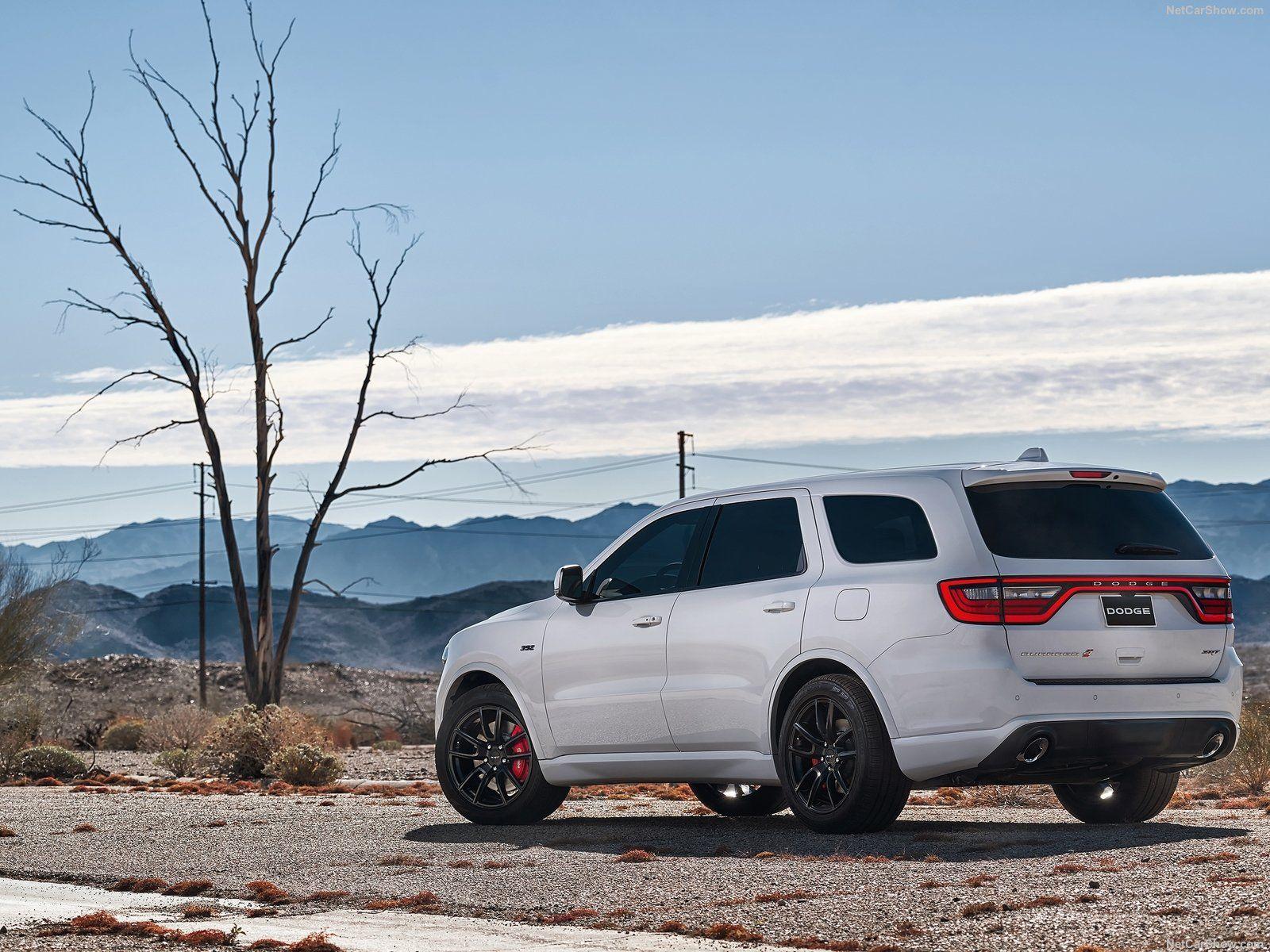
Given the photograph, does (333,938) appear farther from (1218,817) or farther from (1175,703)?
(1218,817)

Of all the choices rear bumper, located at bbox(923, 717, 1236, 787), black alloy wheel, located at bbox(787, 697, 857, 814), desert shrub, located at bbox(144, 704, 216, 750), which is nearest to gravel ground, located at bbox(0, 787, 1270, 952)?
black alloy wheel, located at bbox(787, 697, 857, 814)

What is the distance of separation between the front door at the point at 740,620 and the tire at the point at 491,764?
1.48 m

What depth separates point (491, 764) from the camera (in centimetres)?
1145

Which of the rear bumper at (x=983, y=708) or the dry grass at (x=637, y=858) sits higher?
the rear bumper at (x=983, y=708)

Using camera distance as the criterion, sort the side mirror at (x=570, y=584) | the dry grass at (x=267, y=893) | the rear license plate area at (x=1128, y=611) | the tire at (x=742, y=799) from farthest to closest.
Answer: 1. the tire at (x=742, y=799)
2. the side mirror at (x=570, y=584)
3. the rear license plate area at (x=1128, y=611)
4. the dry grass at (x=267, y=893)

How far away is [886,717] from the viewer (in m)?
8.96

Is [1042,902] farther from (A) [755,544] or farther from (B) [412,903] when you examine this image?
(A) [755,544]

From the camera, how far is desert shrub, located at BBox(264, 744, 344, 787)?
1830cm

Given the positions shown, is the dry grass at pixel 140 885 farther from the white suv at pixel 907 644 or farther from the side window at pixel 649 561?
the side window at pixel 649 561

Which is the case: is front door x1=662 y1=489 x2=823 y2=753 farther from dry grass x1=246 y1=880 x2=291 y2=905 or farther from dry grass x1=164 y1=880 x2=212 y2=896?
dry grass x1=164 y1=880 x2=212 y2=896

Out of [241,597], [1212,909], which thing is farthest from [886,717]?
[241,597]

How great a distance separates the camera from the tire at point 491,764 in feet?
36.9

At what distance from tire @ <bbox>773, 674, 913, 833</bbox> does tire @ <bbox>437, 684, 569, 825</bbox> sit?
226cm

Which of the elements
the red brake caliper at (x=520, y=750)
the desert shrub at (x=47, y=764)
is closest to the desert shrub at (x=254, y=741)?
the desert shrub at (x=47, y=764)
